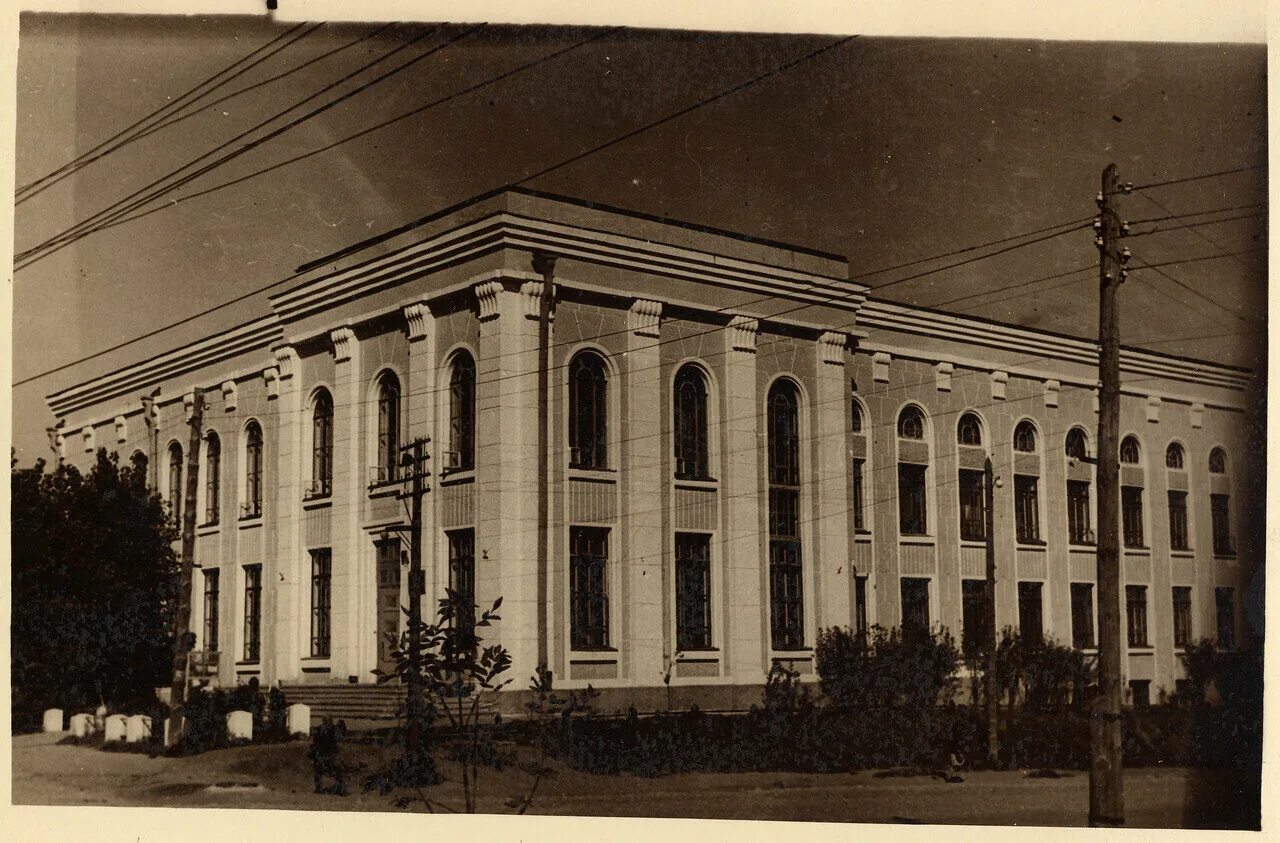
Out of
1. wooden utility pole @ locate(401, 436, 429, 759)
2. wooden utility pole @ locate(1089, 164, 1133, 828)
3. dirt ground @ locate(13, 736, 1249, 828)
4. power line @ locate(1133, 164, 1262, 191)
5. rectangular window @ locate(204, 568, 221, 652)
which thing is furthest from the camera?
rectangular window @ locate(204, 568, 221, 652)

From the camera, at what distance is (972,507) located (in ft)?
32.5

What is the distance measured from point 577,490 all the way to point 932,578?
7.84 feet

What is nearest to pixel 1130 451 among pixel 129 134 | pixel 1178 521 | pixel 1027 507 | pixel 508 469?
pixel 1178 521

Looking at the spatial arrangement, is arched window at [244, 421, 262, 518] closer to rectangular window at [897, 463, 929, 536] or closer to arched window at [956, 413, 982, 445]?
rectangular window at [897, 463, 929, 536]

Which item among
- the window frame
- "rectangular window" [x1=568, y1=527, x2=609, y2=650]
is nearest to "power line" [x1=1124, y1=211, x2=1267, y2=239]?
the window frame

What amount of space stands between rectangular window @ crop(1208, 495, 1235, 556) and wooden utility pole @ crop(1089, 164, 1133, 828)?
656 millimetres

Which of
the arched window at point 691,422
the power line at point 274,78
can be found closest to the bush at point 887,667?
the arched window at point 691,422

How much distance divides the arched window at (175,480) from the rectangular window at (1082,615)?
610cm

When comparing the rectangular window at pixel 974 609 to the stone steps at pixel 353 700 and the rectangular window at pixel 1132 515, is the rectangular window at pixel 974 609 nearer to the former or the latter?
the rectangular window at pixel 1132 515

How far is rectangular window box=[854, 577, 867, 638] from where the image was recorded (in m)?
9.65

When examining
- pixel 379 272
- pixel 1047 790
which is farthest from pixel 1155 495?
pixel 379 272

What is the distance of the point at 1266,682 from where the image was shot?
29.2 feet

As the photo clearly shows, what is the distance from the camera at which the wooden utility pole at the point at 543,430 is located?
9.48 meters

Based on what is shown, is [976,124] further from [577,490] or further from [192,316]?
[192,316]
